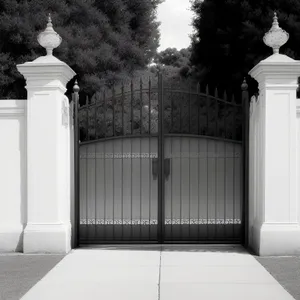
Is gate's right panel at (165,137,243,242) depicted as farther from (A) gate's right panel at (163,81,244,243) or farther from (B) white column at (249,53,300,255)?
(B) white column at (249,53,300,255)

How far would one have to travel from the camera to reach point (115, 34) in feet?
81.0

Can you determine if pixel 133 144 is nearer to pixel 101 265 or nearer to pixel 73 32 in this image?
pixel 101 265

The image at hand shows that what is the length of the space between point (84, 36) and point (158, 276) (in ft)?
55.2

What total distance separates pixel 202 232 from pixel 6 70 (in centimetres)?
1284

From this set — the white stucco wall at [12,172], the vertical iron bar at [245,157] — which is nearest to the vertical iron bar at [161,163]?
the vertical iron bar at [245,157]

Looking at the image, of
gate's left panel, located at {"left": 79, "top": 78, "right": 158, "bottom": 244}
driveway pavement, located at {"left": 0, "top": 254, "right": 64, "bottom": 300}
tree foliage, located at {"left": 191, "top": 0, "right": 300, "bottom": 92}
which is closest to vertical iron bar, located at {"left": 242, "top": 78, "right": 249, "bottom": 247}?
gate's left panel, located at {"left": 79, "top": 78, "right": 158, "bottom": 244}

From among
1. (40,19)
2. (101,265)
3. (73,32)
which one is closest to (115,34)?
(73,32)

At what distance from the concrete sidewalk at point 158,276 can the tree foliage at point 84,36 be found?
1286 centimetres

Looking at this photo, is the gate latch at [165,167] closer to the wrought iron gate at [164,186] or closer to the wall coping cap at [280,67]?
the wrought iron gate at [164,186]

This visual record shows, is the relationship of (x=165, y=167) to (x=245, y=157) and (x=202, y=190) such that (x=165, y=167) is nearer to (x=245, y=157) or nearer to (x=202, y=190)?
(x=202, y=190)

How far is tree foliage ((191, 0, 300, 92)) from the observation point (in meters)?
18.7

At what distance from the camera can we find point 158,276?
7.54 m

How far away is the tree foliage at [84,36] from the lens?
69.6 feet

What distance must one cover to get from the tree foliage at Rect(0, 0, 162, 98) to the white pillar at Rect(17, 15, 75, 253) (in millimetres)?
11704
